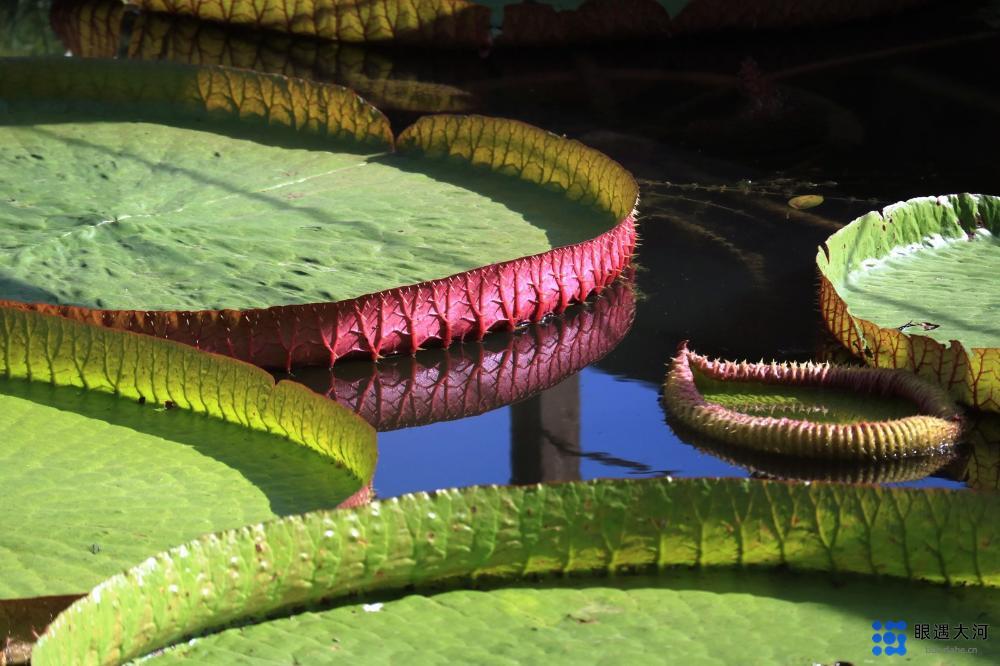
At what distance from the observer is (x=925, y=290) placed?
2396 mm

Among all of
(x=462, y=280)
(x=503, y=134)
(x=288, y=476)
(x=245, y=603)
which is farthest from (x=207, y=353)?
(x=503, y=134)

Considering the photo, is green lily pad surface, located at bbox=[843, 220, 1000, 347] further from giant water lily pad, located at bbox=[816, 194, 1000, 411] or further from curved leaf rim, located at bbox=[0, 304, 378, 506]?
curved leaf rim, located at bbox=[0, 304, 378, 506]

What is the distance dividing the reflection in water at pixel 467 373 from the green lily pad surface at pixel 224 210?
0.13 m

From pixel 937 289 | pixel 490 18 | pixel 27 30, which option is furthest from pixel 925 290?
pixel 27 30

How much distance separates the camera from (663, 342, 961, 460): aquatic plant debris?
1.93 m

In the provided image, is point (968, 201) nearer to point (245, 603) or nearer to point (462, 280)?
point (462, 280)

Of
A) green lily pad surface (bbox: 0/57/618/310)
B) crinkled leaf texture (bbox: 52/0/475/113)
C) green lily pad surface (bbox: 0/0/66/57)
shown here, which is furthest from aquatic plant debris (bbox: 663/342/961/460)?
green lily pad surface (bbox: 0/0/66/57)

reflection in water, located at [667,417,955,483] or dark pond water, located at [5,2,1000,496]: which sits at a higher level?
dark pond water, located at [5,2,1000,496]

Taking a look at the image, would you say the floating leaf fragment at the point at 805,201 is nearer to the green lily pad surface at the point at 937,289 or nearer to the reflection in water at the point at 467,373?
the green lily pad surface at the point at 937,289

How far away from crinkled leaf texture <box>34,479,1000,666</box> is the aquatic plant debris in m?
0.50

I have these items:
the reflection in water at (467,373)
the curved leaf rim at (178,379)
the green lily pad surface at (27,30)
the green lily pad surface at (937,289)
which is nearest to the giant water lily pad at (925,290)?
the green lily pad surface at (937,289)

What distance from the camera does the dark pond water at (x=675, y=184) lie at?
2025 mm

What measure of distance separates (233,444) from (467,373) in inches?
19.6

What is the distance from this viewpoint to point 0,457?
1.78 meters
